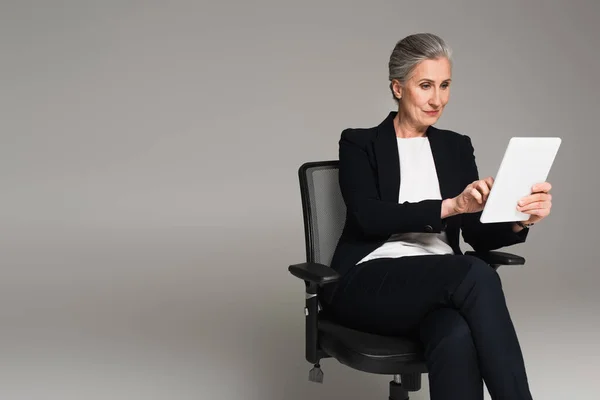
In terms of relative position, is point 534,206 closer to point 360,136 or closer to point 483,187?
point 483,187

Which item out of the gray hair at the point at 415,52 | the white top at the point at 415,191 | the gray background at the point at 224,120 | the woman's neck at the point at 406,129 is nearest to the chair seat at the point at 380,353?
the white top at the point at 415,191

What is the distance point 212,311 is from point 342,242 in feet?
7.49

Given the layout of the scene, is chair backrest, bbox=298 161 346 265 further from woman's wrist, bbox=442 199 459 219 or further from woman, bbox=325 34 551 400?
woman's wrist, bbox=442 199 459 219

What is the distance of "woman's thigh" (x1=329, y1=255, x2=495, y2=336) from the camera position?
2744mm

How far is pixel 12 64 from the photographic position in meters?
6.57

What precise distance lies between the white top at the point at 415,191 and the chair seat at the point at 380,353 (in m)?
0.38

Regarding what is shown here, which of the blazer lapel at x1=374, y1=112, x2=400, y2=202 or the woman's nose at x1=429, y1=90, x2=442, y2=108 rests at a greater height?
the woman's nose at x1=429, y1=90, x2=442, y2=108

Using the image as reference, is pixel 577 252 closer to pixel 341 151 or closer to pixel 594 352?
pixel 594 352

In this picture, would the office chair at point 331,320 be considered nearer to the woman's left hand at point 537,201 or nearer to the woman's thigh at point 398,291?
the woman's thigh at point 398,291

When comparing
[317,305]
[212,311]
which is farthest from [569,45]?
[317,305]

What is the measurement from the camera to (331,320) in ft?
9.97

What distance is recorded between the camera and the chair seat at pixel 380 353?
106 inches

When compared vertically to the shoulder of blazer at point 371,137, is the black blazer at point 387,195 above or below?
below

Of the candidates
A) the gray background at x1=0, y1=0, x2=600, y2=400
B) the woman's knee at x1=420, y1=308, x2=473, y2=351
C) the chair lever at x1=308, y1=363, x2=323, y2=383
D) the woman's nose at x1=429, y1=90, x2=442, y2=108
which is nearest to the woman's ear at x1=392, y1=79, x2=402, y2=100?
the woman's nose at x1=429, y1=90, x2=442, y2=108
